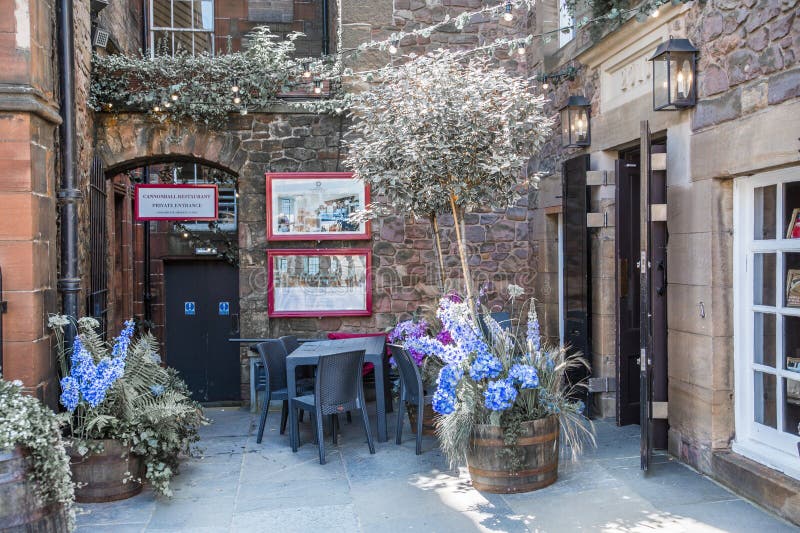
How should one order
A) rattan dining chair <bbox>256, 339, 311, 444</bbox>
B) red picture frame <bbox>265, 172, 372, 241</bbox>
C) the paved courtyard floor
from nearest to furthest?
the paved courtyard floor < rattan dining chair <bbox>256, 339, 311, 444</bbox> < red picture frame <bbox>265, 172, 372, 241</bbox>

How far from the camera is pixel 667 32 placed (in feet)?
17.7

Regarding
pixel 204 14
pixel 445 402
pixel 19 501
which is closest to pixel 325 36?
pixel 204 14

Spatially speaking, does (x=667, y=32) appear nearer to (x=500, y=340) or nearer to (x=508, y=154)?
(x=508, y=154)

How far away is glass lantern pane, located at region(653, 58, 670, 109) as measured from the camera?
16.7 feet

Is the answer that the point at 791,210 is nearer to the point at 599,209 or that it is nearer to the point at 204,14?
the point at 599,209

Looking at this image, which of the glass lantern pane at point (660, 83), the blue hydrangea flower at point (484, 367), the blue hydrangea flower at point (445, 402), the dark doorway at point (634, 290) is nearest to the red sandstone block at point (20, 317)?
the blue hydrangea flower at point (445, 402)

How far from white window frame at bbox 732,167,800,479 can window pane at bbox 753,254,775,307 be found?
1.0 inches

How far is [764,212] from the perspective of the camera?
15.2 ft

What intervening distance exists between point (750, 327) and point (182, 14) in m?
10.00

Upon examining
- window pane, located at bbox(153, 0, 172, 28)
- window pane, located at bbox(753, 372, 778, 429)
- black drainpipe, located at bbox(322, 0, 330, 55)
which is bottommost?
window pane, located at bbox(753, 372, 778, 429)

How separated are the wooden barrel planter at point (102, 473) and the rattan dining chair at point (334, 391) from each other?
142 cm

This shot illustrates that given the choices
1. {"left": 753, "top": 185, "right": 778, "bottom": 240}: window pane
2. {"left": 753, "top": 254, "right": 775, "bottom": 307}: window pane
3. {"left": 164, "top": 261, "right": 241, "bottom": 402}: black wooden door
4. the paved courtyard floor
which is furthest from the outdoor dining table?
{"left": 164, "top": 261, "right": 241, "bottom": 402}: black wooden door

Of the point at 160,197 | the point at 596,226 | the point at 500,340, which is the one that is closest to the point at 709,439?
the point at 500,340

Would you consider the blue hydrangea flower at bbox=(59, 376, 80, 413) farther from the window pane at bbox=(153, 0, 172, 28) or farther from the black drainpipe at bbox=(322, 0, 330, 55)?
the window pane at bbox=(153, 0, 172, 28)
